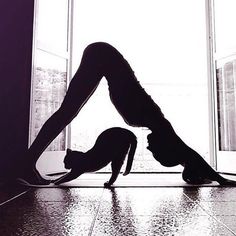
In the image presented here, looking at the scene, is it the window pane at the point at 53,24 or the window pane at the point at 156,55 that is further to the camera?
the window pane at the point at 156,55

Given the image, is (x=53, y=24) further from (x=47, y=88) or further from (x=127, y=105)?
(x=127, y=105)

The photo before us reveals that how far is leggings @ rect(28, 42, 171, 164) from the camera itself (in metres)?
1.76

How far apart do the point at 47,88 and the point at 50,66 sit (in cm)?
25

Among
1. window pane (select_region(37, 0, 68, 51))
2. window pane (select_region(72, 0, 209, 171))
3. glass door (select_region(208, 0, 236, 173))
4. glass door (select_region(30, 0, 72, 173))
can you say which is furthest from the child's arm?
window pane (select_region(72, 0, 209, 171))

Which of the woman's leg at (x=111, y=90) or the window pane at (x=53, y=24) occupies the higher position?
the window pane at (x=53, y=24)

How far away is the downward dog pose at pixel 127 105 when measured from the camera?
1.76m

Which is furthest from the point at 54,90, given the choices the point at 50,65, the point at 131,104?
the point at 131,104

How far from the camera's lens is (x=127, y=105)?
1.75 m

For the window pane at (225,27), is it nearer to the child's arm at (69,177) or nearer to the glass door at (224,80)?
the glass door at (224,80)

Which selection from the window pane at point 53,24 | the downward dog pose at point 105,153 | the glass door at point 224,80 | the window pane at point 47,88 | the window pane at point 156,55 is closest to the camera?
the downward dog pose at point 105,153

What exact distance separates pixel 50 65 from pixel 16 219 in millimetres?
2346

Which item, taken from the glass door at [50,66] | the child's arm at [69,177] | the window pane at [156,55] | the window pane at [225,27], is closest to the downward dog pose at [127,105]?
the child's arm at [69,177]

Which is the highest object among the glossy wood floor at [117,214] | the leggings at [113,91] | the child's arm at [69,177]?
the leggings at [113,91]

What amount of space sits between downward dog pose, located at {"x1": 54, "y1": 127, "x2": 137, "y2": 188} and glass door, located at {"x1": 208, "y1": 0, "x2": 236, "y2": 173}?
1.73 metres
